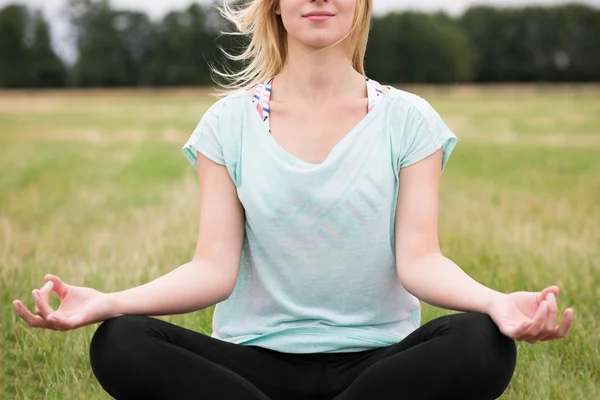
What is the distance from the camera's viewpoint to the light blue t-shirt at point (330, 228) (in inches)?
116

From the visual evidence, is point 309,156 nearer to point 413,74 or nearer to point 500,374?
point 500,374

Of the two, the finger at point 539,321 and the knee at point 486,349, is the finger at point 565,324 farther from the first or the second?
the knee at point 486,349

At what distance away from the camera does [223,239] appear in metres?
3.03

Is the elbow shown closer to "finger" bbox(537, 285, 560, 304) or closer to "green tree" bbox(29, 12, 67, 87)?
Answer: "finger" bbox(537, 285, 560, 304)

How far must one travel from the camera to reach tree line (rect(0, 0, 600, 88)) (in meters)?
70.2

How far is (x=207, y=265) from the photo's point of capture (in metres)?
3.01

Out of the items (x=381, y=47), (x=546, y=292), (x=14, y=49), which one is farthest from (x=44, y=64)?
(x=546, y=292)

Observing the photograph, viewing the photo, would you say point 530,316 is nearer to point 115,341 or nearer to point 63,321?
point 115,341

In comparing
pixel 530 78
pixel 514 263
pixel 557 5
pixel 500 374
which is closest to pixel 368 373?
pixel 500 374

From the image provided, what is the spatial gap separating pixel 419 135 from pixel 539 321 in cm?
79

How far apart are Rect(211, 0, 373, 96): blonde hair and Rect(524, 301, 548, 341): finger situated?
113 centimetres

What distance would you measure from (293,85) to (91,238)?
15.4ft

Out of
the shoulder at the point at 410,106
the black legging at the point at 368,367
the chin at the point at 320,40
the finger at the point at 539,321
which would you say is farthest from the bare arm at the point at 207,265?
the finger at the point at 539,321

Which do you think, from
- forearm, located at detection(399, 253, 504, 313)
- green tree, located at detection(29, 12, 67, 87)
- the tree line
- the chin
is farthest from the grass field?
green tree, located at detection(29, 12, 67, 87)
